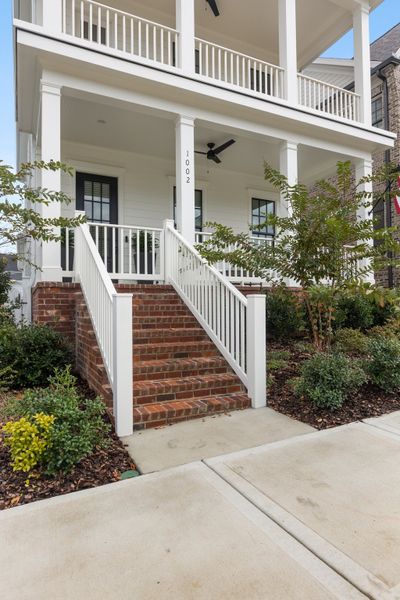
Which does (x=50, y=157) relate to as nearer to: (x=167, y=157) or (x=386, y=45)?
(x=167, y=157)

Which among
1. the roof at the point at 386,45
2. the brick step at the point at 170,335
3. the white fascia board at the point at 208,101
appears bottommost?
the brick step at the point at 170,335

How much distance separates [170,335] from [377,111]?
447 inches

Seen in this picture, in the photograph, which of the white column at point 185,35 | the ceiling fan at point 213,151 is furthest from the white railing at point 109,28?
the ceiling fan at point 213,151

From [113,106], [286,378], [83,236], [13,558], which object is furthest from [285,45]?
[13,558]

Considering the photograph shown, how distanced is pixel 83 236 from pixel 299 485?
4.30 metres

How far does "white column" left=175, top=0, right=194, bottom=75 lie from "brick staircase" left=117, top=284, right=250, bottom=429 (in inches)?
169

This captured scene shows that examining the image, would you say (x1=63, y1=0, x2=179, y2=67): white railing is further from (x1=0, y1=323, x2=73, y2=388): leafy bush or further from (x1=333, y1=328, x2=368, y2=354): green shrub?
(x1=333, y1=328, x2=368, y2=354): green shrub

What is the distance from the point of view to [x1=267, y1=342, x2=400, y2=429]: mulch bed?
3861 millimetres

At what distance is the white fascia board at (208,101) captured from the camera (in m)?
5.75

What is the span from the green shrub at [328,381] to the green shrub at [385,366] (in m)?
0.30

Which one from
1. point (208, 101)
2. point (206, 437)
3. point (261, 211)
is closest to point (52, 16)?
point (208, 101)

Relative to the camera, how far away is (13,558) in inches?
75.3

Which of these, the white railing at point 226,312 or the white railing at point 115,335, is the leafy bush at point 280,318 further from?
the white railing at point 115,335

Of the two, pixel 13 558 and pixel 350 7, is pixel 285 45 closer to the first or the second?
pixel 350 7
